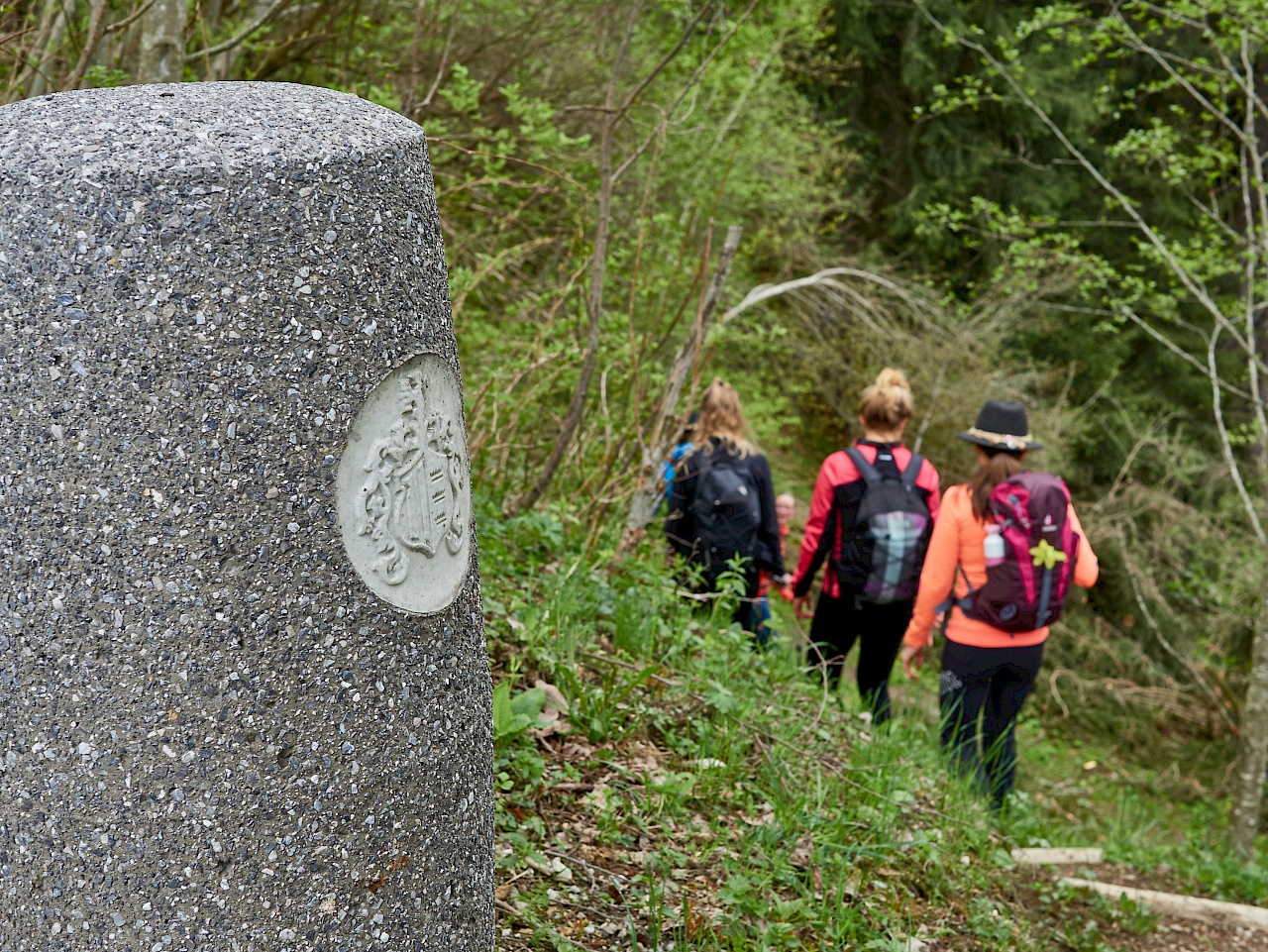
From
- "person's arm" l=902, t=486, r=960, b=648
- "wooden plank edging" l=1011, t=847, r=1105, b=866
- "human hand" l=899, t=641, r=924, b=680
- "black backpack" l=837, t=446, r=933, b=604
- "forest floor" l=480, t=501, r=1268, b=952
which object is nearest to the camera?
"forest floor" l=480, t=501, r=1268, b=952

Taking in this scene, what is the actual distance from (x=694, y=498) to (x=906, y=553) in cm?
99

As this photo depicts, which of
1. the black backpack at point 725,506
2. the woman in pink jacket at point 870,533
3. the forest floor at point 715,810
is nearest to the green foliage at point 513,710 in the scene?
the forest floor at point 715,810

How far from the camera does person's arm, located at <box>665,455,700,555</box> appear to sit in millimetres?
5031

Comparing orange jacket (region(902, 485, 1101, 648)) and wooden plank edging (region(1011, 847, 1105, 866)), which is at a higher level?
orange jacket (region(902, 485, 1101, 648))

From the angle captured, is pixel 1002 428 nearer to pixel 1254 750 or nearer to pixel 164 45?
pixel 1254 750

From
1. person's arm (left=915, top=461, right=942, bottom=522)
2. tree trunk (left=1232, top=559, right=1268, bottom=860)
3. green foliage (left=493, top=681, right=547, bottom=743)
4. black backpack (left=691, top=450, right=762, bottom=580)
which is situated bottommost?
tree trunk (left=1232, top=559, right=1268, bottom=860)

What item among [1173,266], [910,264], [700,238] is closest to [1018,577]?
[1173,266]

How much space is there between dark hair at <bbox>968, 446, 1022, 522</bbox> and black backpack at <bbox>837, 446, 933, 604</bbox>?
0.37 meters

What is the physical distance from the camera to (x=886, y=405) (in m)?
4.79

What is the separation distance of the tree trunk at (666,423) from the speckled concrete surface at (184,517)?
3108 millimetres

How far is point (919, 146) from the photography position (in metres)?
13.7

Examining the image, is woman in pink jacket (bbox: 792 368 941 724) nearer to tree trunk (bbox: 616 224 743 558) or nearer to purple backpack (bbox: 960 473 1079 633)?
purple backpack (bbox: 960 473 1079 633)

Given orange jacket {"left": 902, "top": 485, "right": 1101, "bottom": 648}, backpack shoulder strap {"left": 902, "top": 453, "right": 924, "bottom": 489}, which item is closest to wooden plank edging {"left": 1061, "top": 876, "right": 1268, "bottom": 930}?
orange jacket {"left": 902, "top": 485, "right": 1101, "bottom": 648}

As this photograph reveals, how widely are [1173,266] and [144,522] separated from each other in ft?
21.6
